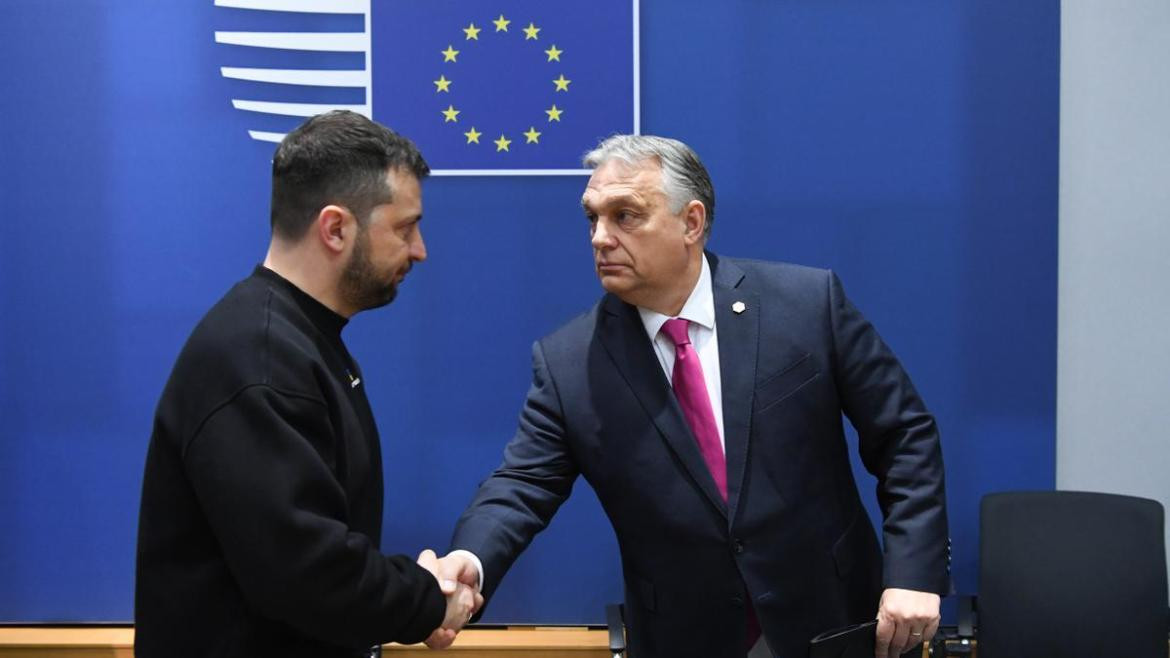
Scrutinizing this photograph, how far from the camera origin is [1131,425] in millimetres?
3834

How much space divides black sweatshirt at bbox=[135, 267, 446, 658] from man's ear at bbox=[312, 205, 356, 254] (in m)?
0.11

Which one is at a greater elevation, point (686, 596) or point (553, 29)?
point (553, 29)

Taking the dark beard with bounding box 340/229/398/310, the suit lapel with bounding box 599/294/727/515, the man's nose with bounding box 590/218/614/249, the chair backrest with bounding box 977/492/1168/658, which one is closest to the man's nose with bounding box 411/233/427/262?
the dark beard with bounding box 340/229/398/310

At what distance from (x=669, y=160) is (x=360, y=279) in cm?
95

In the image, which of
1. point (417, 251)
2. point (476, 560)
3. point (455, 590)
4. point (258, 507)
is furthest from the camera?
point (476, 560)

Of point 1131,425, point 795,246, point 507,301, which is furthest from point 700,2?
point 1131,425

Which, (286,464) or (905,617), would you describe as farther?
(905,617)

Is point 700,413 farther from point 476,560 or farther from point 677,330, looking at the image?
point 476,560

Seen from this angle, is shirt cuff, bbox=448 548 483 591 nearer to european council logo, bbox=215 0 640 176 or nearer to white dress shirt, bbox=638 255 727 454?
white dress shirt, bbox=638 255 727 454

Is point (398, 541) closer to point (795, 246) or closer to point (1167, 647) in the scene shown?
point (795, 246)

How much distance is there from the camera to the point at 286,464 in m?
1.74

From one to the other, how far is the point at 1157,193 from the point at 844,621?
2002 millimetres

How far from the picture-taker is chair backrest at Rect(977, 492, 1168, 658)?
11.6ft

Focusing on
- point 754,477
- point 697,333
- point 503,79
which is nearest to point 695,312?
point 697,333
